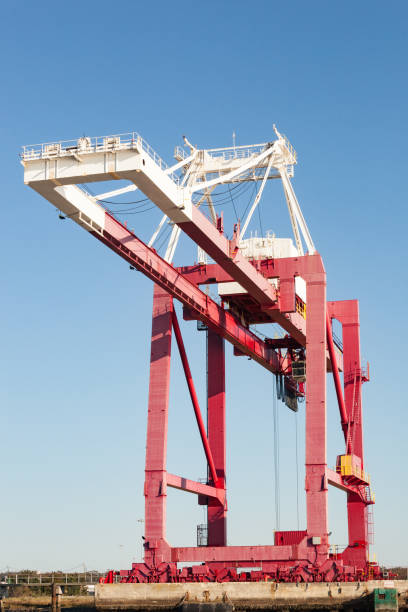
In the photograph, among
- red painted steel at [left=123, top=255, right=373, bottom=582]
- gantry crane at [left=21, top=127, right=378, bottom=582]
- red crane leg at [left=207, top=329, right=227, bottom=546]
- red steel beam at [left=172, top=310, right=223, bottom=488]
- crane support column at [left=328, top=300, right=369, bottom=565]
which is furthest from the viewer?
crane support column at [left=328, top=300, right=369, bottom=565]

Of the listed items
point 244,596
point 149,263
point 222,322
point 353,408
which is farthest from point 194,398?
point 244,596

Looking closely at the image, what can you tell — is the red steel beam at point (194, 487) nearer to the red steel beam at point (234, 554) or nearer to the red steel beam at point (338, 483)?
the red steel beam at point (234, 554)

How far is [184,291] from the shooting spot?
3644cm

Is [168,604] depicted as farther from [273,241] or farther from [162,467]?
[273,241]

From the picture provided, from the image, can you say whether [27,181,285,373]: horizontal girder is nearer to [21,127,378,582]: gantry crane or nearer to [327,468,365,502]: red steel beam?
[21,127,378,582]: gantry crane

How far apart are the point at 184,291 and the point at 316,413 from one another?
6.92 metres

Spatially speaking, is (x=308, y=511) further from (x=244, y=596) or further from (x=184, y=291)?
(x=184, y=291)

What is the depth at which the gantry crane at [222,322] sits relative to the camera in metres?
28.8

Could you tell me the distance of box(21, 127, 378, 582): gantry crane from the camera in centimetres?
2884

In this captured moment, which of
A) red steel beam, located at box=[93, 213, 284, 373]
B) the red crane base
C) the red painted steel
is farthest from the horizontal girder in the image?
the red crane base

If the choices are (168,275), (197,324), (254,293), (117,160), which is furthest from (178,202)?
(197,324)

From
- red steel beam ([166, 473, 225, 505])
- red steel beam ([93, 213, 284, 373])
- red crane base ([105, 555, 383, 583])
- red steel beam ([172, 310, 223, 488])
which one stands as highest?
Answer: red steel beam ([93, 213, 284, 373])

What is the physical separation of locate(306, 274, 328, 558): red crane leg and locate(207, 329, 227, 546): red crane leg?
7.64m

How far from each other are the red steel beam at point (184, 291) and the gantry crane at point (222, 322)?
6cm
